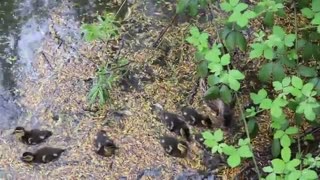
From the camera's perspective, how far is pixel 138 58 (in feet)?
16.3

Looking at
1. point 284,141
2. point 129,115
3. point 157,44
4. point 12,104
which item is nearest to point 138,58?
point 157,44

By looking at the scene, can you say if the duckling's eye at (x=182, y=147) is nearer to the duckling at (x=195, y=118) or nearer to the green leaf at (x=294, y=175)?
the duckling at (x=195, y=118)

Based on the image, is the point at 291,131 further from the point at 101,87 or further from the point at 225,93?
the point at 101,87

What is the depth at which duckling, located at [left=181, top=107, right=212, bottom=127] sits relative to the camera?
14.3 feet

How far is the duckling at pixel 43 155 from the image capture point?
4148 millimetres

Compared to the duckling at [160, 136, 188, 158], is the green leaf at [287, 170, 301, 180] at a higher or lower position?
higher

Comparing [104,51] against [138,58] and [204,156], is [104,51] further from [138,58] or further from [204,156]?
[204,156]

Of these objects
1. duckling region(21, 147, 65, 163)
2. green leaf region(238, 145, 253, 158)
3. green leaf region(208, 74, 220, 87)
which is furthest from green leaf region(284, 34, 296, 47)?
duckling region(21, 147, 65, 163)

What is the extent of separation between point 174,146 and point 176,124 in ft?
0.65

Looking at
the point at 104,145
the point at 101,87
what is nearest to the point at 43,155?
the point at 104,145

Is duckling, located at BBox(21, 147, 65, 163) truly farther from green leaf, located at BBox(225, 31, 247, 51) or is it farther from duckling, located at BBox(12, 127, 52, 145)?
green leaf, located at BBox(225, 31, 247, 51)

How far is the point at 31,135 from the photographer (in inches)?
169

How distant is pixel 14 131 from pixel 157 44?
1.44m

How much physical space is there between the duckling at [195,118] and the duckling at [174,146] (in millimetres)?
204
